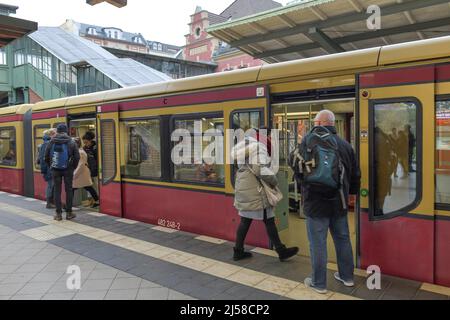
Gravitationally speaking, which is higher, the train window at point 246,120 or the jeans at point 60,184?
the train window at point 246,120

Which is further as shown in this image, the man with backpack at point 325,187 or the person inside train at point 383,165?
the person inside train at point 383,165

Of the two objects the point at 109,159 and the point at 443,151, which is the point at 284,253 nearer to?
the point at 443,151

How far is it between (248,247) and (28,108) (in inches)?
289

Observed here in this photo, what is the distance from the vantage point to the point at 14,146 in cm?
991

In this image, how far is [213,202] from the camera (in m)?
5.46

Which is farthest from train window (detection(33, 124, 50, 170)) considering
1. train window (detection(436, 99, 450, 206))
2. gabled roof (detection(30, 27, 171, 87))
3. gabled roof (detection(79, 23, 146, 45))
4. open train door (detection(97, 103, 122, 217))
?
gabled roof (detection(79, 23, 146, 45))

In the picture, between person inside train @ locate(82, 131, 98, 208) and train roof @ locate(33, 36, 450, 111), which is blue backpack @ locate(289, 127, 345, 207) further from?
person inside train @ locate(82, 131, 98, 208)

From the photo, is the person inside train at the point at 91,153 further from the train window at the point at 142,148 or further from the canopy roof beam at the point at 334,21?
the canopy roof beam at the point at 334,21

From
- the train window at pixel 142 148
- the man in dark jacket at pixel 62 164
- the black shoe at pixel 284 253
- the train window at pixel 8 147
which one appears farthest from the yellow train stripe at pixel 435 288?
the train window at pixel 8 147

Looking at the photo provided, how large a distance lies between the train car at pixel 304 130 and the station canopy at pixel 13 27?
79.2 inches

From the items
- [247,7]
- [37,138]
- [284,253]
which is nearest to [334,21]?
[284,253]

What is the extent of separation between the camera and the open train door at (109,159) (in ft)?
22.7
